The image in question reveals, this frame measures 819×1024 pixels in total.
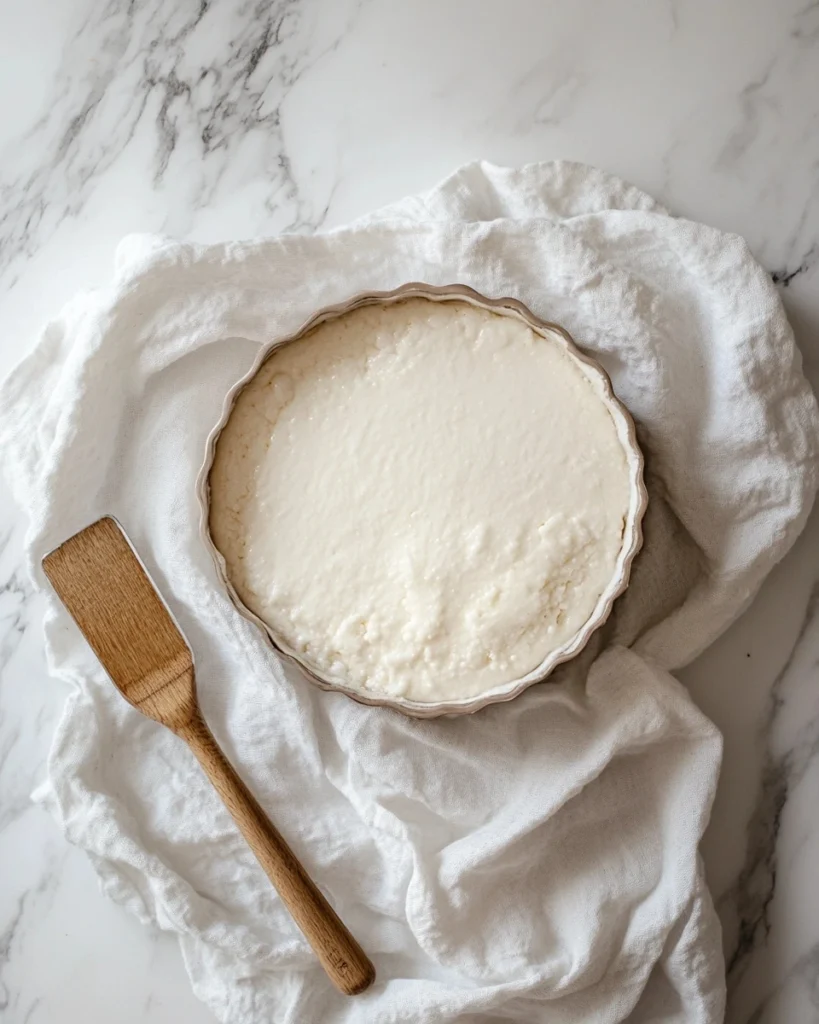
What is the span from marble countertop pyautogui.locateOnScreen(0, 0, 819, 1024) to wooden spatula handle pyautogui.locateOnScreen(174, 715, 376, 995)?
214mm

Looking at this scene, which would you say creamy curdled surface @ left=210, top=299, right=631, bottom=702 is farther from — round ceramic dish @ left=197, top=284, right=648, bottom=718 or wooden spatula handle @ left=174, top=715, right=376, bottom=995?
wooden spatula handle @ left=174, top=715, right=376, bottom=995

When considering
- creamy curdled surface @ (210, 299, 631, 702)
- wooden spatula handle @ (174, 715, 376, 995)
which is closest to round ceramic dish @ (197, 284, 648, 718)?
creamy curdled surface @ (210, 299, 631, 702)

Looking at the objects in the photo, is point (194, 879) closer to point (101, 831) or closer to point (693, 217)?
point (101, 831)

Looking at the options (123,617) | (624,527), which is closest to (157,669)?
(123,617)

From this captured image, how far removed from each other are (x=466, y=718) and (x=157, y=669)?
1.03ft

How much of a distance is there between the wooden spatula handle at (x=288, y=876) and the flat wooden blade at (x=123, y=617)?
4cm

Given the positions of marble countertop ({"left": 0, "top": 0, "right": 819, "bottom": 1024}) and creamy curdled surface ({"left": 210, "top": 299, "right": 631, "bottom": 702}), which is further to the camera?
marble countertop ({"left": 0, "top": 0, "right": 819, "bottom": 1024})

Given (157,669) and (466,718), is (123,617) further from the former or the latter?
(466,718)

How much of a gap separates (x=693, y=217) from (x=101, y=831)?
904 millimetres

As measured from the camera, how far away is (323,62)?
110 cm

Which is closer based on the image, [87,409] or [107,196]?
[87,409]

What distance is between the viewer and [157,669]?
98cm

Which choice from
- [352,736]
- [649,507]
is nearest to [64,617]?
[352,736]

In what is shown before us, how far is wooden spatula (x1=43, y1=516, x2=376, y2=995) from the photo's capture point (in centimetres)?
96
